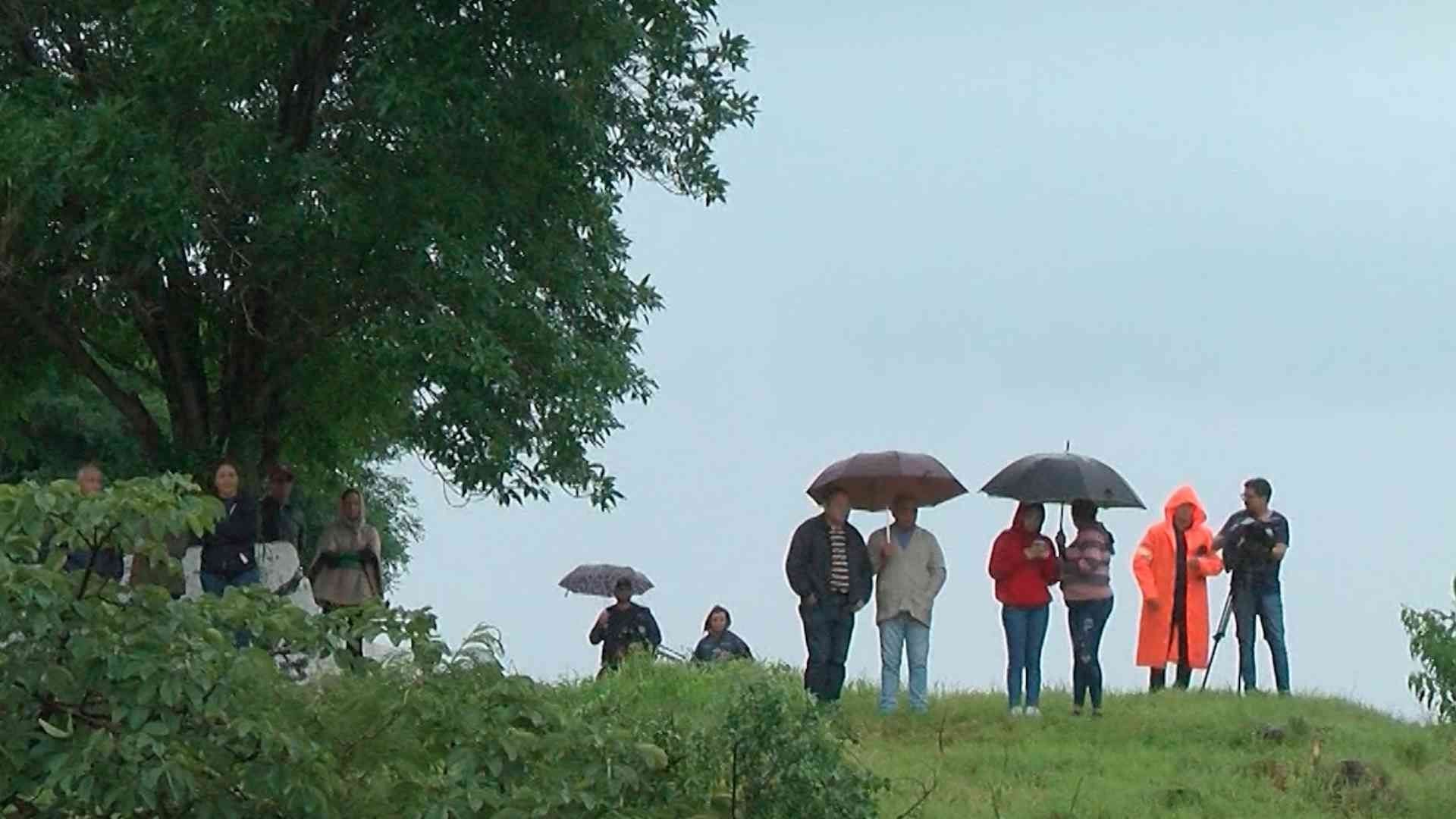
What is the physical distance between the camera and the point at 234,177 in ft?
65.0

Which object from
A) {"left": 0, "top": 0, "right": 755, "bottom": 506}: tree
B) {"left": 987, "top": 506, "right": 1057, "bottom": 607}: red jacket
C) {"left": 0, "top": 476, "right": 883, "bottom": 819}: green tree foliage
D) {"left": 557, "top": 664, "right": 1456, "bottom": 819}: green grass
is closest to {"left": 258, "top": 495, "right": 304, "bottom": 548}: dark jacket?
{"left": 0, "top": 0, "right": 755, "bottom": 506}: tree

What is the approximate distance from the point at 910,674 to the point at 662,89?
248 inches

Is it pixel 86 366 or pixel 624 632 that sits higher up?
pixel 86 366

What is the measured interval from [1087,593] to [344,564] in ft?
18.3

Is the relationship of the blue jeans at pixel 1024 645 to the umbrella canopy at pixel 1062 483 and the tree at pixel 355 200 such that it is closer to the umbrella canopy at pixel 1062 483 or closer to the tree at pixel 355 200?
the umbrella canopy at pixel 1062 483

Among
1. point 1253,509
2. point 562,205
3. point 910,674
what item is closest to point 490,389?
point 562,205

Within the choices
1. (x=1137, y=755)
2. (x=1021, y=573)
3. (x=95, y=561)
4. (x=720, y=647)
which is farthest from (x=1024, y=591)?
(x=95, y=561)

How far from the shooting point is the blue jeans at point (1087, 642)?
18156mm

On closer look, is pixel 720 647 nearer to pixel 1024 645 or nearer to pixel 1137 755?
pixel 1024 645

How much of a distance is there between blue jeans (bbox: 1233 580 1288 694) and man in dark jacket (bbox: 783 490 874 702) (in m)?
3.69

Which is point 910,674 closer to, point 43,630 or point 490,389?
point 490,389

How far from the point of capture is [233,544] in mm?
16531

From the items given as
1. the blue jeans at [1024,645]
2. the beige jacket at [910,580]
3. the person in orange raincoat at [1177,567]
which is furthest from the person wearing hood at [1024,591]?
the person in orange raincoat at [1177,567]

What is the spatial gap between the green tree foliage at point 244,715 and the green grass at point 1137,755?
355cm
